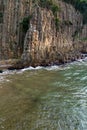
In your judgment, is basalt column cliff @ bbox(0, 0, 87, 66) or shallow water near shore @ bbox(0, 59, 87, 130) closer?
shallow water near shore @ bbox(0, 59, 87, 130)

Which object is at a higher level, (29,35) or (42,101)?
(29,35)

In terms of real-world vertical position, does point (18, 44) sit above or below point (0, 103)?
above

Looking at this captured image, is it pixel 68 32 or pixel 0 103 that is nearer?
pixel 0 103

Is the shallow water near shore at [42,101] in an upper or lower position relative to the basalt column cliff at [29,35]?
lower

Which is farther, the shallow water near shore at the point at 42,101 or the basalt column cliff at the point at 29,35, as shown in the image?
the basalt column cliff at the point at 29,35

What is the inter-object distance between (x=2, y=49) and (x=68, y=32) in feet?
111

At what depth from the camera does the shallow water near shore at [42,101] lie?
24344 millimetres

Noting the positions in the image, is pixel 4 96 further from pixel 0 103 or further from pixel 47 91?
pixel 47 91

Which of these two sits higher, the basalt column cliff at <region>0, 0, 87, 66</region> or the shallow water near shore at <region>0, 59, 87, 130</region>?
the basalt column cliff at <region>0, 0, 87, 66</region>

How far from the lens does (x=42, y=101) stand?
3080 centimetres

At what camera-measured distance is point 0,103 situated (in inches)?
1177

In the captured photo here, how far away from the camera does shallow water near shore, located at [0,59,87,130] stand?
24.3 m

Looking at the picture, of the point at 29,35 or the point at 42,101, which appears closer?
the point at 42,101

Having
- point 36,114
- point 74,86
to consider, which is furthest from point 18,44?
point 36,114
